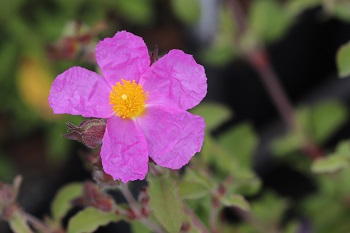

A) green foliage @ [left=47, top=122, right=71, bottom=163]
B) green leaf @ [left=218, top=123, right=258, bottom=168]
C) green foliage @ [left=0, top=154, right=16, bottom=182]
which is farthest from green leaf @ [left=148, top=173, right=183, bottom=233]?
green foliage @ [left=0, top=154, right=16, bottom=182]

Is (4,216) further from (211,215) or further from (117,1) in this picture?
(117,1)

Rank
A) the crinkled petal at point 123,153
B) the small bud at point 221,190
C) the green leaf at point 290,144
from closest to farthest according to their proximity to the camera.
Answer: the crinkled petal at point 123,153, the small bud at point 221,190, the green leaf at point 290,144

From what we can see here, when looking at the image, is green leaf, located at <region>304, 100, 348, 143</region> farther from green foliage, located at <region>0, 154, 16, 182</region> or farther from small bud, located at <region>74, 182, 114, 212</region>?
green foliage, located at <region>0, 154, 16, 182</region>

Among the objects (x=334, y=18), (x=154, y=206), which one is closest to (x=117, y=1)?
(x=334, y=18)

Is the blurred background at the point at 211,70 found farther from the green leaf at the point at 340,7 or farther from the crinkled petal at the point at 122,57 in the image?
the crinkled petal at the point at 122,57

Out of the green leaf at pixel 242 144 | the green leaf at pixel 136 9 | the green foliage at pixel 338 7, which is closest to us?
the green foliage at pixel 338 7

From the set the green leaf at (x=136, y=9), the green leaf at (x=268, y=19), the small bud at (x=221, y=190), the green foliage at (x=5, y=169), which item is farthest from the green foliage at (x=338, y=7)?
the green foliage at (x=5, y=169)
